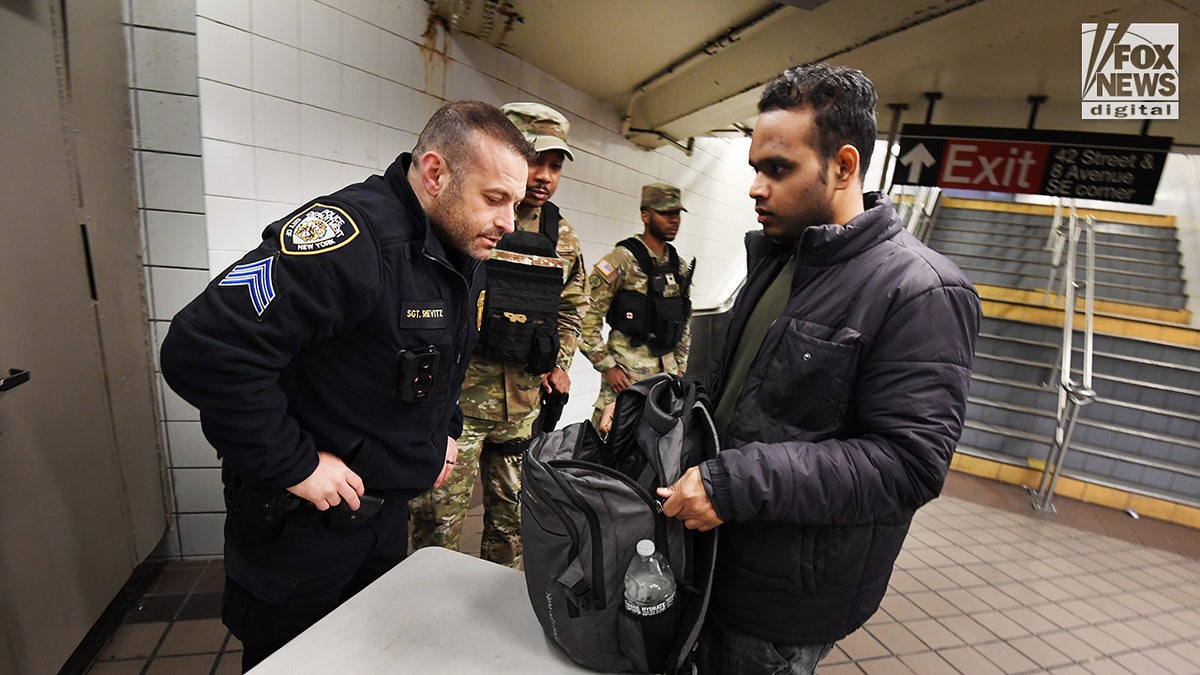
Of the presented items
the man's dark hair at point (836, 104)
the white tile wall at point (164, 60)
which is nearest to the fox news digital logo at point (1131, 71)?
the man's dark hair at point (836, 104)

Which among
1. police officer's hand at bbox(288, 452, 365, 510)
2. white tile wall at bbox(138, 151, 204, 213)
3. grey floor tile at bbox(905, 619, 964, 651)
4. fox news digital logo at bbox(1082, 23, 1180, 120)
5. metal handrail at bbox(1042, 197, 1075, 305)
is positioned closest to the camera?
police officer's hand at bbox(288, 452, 365, 510)

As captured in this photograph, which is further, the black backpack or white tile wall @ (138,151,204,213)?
white tile wall @ (138,151,204,213)

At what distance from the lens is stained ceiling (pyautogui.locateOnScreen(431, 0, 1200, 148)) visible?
7.55 feet

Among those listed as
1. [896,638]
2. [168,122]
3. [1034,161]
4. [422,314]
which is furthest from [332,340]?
[1034,161]

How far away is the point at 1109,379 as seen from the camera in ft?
15.4

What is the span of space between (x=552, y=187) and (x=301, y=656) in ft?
5.95

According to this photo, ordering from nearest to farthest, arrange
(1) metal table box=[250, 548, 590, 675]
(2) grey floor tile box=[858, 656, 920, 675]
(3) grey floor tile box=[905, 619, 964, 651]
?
(1) metal table box=[250, 548, 590, 675] < (2) grey floor tile box=[858, 656, 920, 675] < (3) grey floor tile box=[905, 619, 964, 651]

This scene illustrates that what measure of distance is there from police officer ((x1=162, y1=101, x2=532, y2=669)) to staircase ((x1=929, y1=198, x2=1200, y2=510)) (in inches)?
200

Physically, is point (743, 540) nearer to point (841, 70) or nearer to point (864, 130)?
point (864, 130)

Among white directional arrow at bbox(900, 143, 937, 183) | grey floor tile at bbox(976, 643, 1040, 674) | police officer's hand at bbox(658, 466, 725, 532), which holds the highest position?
white directional arrow at bbox(900, 143, 937, 183)

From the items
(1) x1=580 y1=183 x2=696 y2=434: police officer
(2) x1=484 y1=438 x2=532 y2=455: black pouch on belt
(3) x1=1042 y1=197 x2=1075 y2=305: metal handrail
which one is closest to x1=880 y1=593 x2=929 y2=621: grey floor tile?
(1) x1=580 y1=183 x2=696 y2=434: police officer

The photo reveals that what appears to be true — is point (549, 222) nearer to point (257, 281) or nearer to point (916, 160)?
point (257, 281)

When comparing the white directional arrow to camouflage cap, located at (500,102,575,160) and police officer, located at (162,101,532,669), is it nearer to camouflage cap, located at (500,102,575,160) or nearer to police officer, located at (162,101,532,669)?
camouflage cap, located at (500,102,575,160)

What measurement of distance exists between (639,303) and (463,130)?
1947 mm
